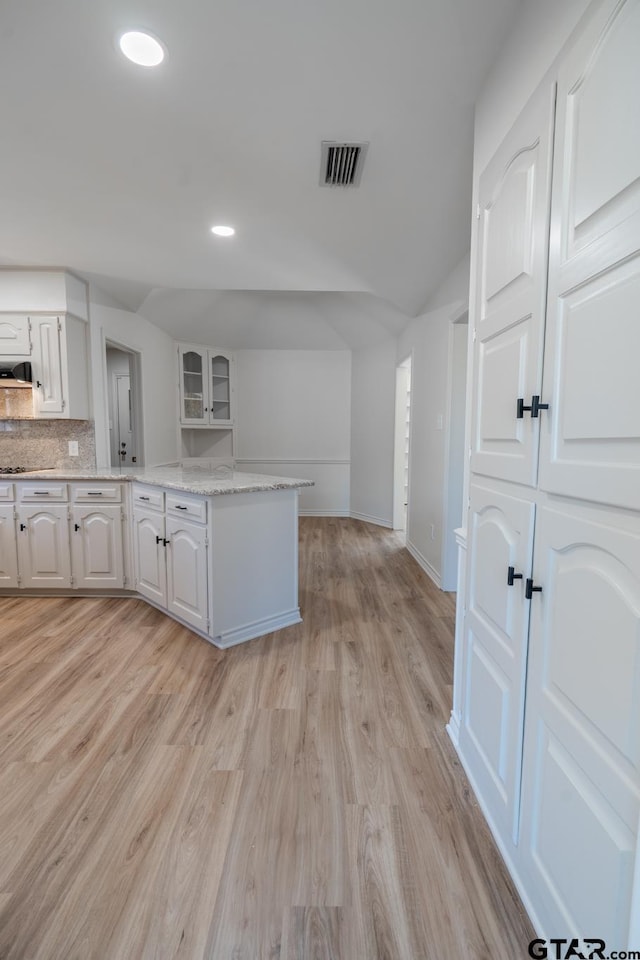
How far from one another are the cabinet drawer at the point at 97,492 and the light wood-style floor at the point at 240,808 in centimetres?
99

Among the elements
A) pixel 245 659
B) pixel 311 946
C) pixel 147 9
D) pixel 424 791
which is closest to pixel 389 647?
pixel 245 659

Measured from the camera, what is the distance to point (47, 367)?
3.20m

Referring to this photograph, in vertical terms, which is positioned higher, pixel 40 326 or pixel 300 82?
pixel 300 82

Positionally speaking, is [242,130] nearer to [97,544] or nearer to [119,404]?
[97,544]

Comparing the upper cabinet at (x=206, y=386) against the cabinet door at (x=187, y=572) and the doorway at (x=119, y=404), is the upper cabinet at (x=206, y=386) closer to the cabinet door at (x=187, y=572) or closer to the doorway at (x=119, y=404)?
the doorway at (x=119, y=404)

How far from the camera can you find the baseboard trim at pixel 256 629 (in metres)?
2.39

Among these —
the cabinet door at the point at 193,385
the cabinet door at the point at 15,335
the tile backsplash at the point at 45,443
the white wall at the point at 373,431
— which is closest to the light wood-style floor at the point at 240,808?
the tile backsplash at the point at 45,443

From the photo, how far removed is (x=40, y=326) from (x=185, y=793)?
3.34 m

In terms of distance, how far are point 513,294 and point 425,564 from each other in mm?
2911

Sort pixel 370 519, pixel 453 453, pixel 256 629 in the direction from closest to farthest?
pixel 256 629, pixel 453 453, pixel 370 519

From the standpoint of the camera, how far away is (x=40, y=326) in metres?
3.17

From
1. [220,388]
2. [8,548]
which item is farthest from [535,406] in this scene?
[220,388]

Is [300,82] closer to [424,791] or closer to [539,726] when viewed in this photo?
[539,726]

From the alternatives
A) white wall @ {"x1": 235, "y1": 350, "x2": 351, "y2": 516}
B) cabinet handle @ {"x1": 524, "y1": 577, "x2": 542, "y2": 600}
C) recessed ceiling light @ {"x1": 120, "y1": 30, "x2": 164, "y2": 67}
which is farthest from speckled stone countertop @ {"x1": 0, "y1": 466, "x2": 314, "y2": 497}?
white wall @ {"x1": 235, "y1": 350, "x2": 351, "y2": 516}
